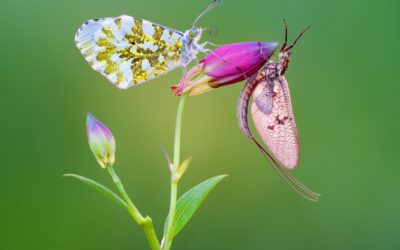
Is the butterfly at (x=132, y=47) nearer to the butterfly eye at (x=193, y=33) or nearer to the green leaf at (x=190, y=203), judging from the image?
the butterfly eye at (x=193, y=33)

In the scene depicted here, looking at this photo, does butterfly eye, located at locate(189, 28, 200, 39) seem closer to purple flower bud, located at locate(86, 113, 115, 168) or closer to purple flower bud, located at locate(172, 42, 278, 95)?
purple flower bud, located at locate(172, 42, 278, 95)

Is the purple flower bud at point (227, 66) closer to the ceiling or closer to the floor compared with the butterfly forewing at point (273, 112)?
closer to the ceiling

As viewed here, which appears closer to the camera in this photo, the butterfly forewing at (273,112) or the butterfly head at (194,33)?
the butterfly forewing at (273,112)

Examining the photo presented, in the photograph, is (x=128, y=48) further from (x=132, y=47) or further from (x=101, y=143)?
(x=101, y=143)

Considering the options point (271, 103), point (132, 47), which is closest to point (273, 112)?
point (271, 103)

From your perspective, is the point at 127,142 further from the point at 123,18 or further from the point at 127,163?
the point at 123,18

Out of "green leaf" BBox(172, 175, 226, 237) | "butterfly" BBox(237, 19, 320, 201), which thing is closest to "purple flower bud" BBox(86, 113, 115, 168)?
"green leaf" BBox(172, 175, 226, 237)

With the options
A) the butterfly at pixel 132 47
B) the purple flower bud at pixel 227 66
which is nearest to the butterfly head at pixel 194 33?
the butterfly at pixel 132 47
